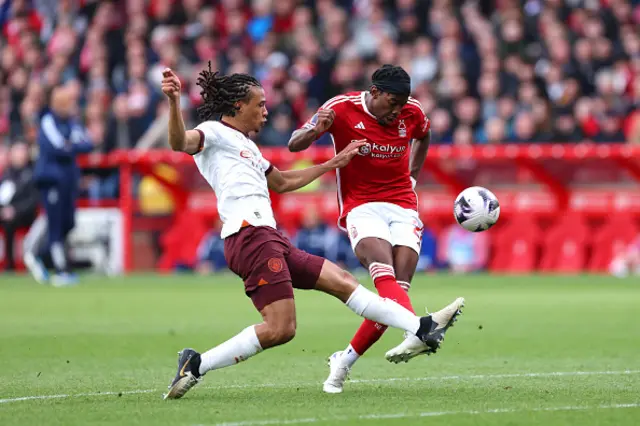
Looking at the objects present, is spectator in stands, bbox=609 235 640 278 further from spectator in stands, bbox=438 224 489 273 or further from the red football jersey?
the red football jersey

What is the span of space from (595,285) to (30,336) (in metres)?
8.94

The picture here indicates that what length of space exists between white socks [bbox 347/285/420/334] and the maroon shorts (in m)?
0.28

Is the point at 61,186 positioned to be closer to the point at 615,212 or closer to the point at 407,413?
the point at 615,212

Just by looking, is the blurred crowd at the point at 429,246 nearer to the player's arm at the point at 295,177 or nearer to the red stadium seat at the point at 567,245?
the red stadium seat at the point at 567,245

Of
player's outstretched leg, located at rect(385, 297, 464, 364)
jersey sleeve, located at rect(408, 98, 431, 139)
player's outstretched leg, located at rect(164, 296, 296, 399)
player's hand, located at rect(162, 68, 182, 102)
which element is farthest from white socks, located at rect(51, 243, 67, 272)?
player's hand, located at rect(162, 68, 182, 102)

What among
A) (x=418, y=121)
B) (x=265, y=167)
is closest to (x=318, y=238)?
(x=418, y=121)

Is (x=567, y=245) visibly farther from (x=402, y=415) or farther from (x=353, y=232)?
(x=402, y=415)

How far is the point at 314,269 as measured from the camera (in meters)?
7.61

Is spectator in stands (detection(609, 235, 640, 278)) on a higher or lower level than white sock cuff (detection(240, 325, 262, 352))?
lower

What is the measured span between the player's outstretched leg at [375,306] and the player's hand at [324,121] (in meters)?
1.14

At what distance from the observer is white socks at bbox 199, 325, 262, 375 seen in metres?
7.36

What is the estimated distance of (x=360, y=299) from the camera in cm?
763

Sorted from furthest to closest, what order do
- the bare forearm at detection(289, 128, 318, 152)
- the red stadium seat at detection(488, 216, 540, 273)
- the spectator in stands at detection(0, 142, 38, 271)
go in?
the spectator in stands at detection(0, 142, 38, 271) < the red stadium seat at detection(488, 216, 540, 273) < the bare forearm at detection(289, 128, 318, 152)

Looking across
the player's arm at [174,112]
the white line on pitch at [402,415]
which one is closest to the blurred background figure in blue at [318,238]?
the player's arm at [174,112]
